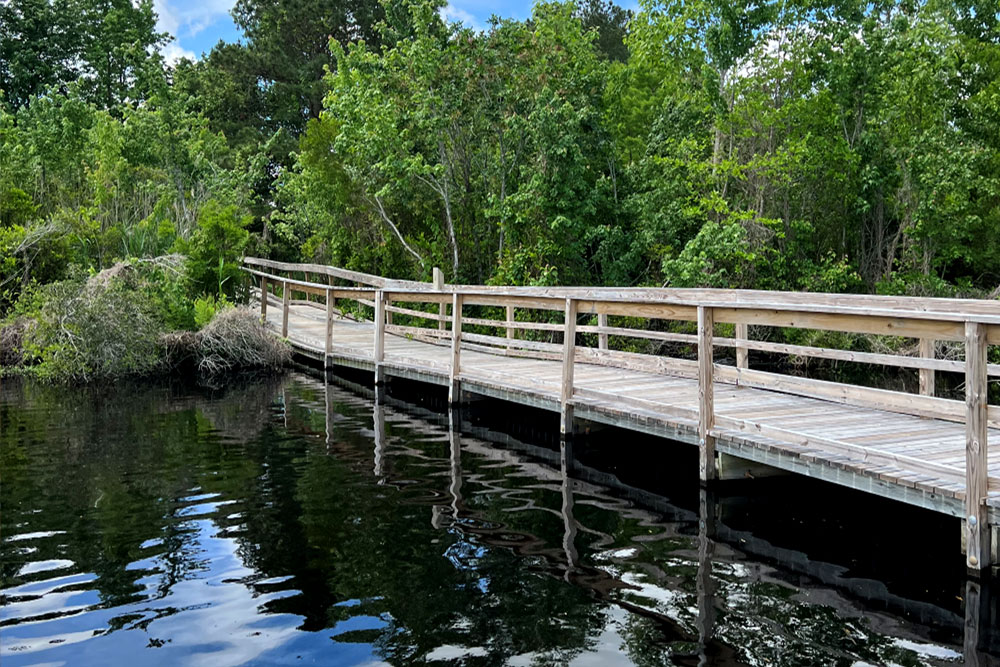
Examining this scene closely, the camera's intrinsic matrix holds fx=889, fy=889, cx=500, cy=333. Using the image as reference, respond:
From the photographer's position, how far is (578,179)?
1864 centimetres

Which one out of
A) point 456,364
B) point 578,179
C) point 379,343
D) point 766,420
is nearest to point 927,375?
point 766,420

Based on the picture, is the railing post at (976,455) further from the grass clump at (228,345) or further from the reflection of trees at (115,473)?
the grass clump at (228,345)

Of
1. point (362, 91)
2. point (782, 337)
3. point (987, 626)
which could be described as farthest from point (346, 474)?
point (782, 337)

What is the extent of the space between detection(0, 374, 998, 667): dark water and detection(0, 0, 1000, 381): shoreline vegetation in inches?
327

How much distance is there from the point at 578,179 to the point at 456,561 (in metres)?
13.5

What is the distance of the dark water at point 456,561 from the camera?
4.87 meters

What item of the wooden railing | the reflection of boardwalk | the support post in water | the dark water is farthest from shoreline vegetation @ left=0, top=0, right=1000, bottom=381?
the reflection of boardwalk

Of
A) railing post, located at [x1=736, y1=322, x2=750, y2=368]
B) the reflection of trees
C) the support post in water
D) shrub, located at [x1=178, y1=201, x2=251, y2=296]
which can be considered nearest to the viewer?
the reflection of trees

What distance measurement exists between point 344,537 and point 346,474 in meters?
2.19

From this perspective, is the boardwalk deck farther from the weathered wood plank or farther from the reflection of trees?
the reflection of trees

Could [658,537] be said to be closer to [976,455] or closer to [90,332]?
[976,455]

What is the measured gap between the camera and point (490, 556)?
20.7 ft

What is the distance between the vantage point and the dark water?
192 inches

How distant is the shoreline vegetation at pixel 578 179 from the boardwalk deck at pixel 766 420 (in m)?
5.82
